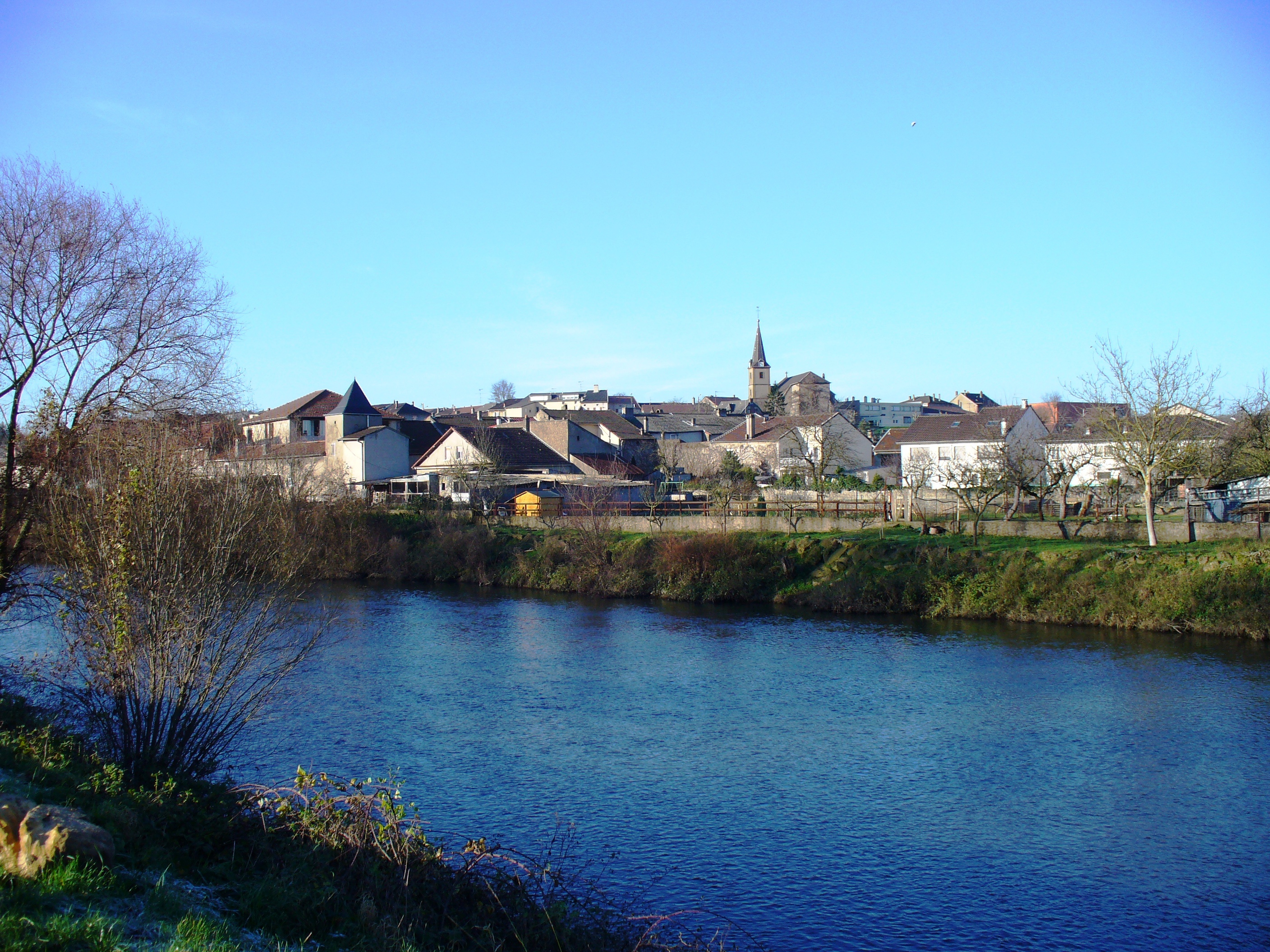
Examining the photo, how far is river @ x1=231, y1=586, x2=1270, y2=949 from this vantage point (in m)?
11.6

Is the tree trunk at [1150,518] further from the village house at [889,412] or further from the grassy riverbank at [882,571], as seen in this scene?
the village house at [889,412]

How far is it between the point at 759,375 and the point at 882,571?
111821 millimetres

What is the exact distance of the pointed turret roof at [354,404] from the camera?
63.2m

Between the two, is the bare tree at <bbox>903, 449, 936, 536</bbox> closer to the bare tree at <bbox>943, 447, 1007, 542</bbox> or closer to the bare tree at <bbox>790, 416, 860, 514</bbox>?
the bare tree at <bbox>943, 447, 1007, 542</bbox>

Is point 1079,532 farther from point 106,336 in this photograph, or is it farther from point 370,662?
point 106,336

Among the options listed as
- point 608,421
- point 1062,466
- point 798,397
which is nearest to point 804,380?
point 798,397

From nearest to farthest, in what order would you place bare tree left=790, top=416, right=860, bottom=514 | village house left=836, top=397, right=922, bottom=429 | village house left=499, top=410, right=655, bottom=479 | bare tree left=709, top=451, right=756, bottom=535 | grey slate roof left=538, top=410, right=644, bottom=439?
bare tree left=709, top=451, right=756, bottom=535 < bare tree left=790, top=416, right=860, bottom=514 < village house left=499, top=410, right=655, bottom=479 < grey slate roof left=538, top=410, right=644, bottom=439 < village house left=836, top=397, right=922, bottom=429

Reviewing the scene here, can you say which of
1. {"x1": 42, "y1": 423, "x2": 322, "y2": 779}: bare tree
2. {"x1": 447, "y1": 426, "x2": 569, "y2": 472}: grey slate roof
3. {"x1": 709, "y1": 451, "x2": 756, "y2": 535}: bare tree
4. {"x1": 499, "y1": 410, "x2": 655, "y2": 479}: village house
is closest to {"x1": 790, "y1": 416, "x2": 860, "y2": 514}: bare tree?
{"x1": 709, "y1": 451, "x2": 756, "y2": 535}: bare tree

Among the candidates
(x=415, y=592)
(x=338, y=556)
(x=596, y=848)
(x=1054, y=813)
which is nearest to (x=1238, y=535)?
(x=1054, y=813)

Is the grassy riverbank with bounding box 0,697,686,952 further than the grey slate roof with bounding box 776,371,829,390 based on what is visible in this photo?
No

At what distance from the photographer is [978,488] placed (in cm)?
3788

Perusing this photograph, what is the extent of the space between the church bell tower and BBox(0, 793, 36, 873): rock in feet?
446

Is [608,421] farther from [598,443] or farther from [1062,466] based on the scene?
[1062,466]

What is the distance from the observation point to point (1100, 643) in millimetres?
26125
